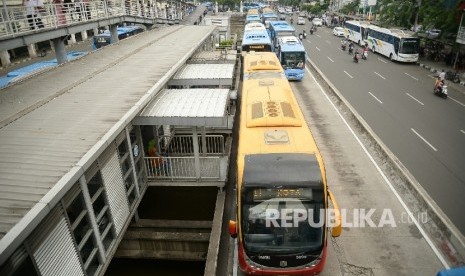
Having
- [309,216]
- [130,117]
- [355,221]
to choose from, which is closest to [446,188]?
[355,221]

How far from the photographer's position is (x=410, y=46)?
3225 centimetres

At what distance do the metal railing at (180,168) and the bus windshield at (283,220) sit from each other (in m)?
3.63

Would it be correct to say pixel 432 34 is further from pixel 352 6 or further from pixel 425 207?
pixel 352 6

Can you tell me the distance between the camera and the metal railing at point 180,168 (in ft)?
35.8

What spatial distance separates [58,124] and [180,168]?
4.25 meters

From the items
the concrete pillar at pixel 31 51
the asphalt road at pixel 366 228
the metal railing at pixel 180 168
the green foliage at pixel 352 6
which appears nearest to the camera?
the asphalt road at pixel 366 228

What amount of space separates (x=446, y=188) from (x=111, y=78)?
13078mm

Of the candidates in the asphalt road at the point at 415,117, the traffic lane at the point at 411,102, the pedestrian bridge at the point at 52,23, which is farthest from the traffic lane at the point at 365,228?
the pedestrian bridge at the point at 52,23

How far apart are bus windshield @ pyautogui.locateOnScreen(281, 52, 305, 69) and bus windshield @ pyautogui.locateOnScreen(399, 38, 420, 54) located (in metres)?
Result: 13.3

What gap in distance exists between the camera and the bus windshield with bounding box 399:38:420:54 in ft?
105

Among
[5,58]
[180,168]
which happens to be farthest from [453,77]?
[5,58]

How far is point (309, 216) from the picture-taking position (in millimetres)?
7328

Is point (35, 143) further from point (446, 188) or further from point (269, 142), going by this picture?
point (446, 188)

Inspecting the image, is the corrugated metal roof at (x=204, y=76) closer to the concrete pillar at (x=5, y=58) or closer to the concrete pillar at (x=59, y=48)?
the concrete pillar at (x=59, y=48)
